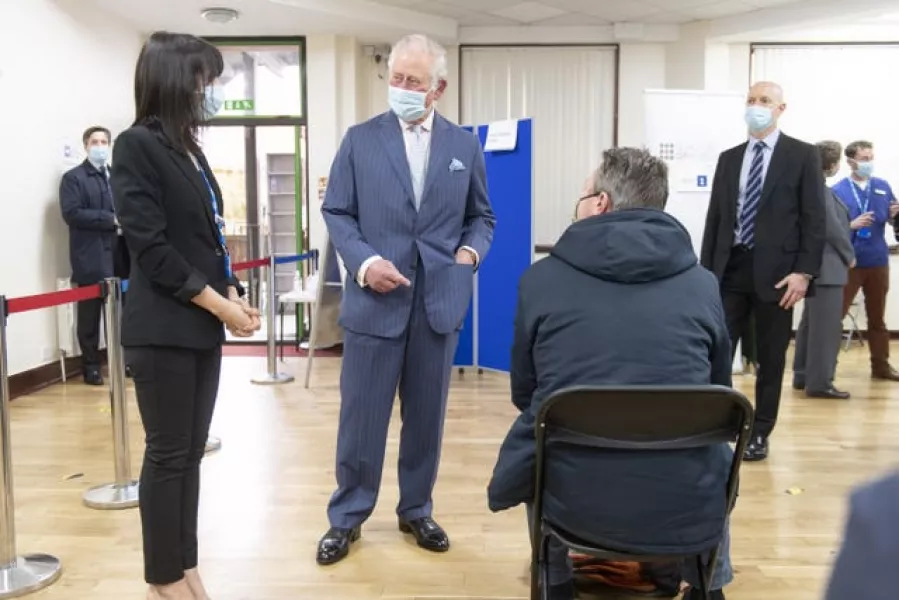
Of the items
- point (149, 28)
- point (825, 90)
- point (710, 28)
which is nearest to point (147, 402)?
point (149, 28)

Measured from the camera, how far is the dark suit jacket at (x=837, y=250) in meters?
4.87

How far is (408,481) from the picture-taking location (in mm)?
2570

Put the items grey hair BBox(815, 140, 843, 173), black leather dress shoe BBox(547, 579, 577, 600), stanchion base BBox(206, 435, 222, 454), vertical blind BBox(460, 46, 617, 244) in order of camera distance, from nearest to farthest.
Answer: black leather dress shoe BBox(547, 579, 577, 600), stanchion base BBox(206, 435, 222, 454), grey hair BBox(815, 140, 843, 173), vertical blind BBox(460, 46, 617, 244)

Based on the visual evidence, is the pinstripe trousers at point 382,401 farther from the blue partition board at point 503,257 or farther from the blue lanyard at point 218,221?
the blue partition board at point 503,257

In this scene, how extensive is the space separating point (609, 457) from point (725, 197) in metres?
2.20

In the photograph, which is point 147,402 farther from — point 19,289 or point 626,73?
point 626,73

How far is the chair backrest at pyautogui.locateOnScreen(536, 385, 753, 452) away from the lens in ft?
4.72

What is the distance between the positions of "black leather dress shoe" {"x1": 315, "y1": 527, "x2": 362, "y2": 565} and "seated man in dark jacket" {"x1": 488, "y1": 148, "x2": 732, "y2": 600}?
0.95 m

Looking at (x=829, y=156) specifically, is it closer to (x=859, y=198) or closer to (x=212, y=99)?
(x=859, y=198)

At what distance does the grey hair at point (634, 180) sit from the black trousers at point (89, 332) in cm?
451

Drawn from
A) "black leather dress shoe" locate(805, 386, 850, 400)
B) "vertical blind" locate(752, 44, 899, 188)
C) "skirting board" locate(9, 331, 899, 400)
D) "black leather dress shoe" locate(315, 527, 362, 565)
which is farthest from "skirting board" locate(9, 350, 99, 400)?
"vertical blind" locate(752, 44, 899, 188)

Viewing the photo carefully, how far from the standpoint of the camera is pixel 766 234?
3283 millimetres

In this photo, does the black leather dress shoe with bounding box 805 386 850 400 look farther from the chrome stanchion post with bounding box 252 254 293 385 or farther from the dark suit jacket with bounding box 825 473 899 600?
the dark suit jacket with bounding box 825 473 899 600

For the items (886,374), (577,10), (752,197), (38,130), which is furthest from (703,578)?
(577,10)
